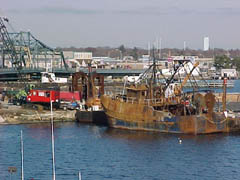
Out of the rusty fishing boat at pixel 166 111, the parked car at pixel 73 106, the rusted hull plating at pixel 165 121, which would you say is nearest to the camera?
the rusted hull plating at pixel 165 121

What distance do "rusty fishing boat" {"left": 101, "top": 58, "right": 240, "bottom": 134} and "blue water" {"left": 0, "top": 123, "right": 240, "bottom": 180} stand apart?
117cm

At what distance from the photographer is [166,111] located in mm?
65000

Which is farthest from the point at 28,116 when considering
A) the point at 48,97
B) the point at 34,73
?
the point at 34,73

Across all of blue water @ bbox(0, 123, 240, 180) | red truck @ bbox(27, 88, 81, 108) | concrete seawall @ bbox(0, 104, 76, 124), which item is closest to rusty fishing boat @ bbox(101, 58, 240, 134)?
blue water @ bbox(0, 123, 240, 180)

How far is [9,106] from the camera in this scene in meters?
79.7

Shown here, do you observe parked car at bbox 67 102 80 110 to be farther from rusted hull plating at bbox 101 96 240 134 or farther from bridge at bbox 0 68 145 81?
bridge at bbox 0 68 145 81

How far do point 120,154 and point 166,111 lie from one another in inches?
507

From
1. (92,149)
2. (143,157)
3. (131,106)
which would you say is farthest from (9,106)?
(143,157)

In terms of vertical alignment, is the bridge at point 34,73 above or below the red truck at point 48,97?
above

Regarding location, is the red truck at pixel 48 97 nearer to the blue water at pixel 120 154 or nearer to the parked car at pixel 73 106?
the parked car at pixel 73 106

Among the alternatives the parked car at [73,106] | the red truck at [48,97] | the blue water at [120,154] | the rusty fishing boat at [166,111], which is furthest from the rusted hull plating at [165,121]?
the red truck at [48,97]

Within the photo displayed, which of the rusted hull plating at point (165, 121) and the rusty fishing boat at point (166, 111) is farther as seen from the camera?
the rusty fishing boat at point (166, 111)

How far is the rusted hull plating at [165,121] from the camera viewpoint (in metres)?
62.5

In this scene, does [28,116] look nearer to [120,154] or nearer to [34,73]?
[120,154]
